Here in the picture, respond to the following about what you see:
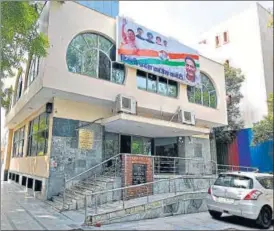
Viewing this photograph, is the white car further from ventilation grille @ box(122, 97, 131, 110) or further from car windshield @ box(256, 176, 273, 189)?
ventilation grille @ box(122, 97, 131, 110)

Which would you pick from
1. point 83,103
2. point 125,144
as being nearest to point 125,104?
point 83,103

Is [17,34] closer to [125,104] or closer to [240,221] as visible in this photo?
[125,104]

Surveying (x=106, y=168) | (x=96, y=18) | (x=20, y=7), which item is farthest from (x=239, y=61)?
(x=20, y=7)

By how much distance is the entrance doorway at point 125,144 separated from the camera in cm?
1403

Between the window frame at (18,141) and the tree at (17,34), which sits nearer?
the tree at (17,34)

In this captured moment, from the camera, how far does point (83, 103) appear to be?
1223 cm

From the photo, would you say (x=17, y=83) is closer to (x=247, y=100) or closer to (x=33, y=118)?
(x=33, y=118)

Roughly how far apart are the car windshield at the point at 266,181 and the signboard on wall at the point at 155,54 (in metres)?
7.75

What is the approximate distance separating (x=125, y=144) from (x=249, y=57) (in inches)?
552

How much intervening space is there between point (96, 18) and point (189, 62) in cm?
616

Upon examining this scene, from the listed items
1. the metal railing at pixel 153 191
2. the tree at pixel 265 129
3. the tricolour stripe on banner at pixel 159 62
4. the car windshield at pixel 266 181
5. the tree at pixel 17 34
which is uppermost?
the tricolour stripe on banner at pixel 159 62

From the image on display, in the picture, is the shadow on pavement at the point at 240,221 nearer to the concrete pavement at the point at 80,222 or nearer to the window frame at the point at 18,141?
the concrete pavement at the point at 80,222

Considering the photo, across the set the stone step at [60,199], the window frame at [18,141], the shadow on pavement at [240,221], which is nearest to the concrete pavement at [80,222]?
the shadow on pavement at [240,221]

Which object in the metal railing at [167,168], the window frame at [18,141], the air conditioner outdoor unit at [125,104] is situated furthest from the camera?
the window frame at [18,141]
